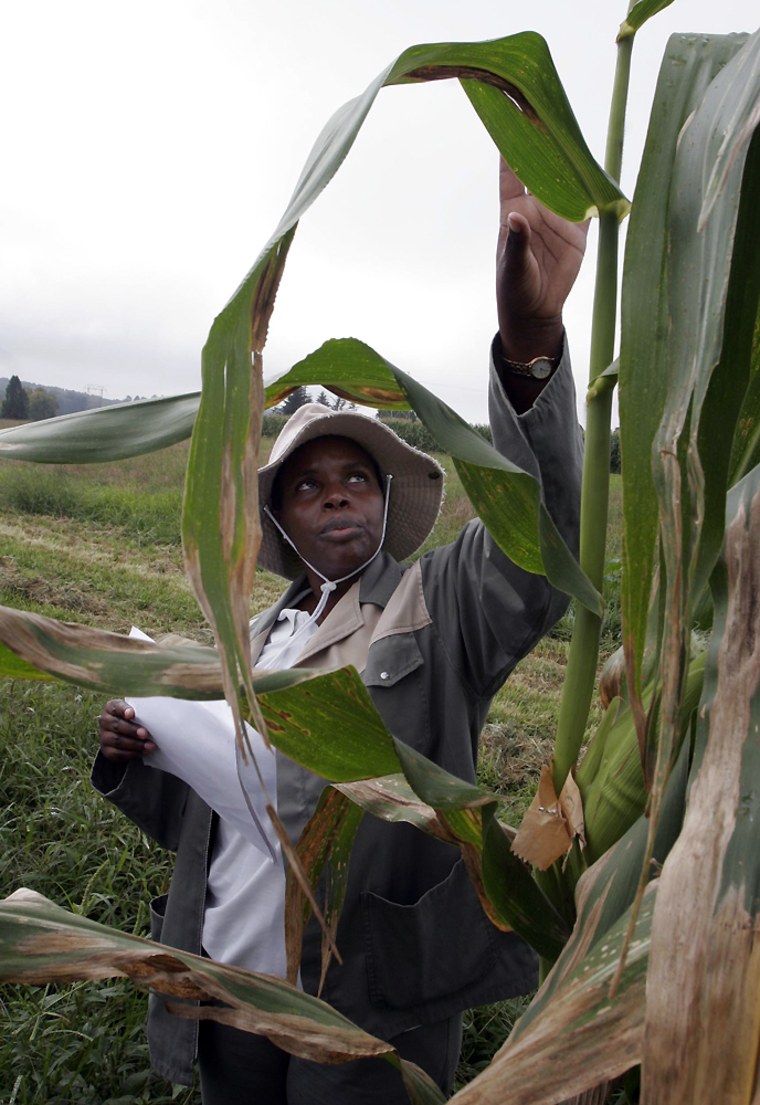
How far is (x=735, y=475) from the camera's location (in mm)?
428

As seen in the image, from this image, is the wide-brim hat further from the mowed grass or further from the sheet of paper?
the mowed grass

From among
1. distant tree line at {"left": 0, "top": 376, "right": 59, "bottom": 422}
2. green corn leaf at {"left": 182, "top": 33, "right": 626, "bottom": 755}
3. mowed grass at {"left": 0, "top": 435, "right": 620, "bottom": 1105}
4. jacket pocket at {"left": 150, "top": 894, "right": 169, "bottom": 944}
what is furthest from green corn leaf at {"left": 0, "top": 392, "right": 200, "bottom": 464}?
distant tree line at {"left": 0, "top": 376, "right": 59, "bottom": 422}

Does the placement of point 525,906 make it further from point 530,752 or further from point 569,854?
point 530,752

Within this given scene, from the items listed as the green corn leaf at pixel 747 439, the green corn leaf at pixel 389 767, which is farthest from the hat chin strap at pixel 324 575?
the green corn leaf at pixel 747 439

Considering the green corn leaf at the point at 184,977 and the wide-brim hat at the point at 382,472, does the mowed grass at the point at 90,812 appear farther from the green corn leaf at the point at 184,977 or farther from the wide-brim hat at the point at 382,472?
the green corn leaf at the point at 184,977

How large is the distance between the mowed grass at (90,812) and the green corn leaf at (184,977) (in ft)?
3.27

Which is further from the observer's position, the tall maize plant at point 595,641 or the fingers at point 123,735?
the fingers at point 123,735

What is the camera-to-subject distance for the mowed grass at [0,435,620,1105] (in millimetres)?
1376

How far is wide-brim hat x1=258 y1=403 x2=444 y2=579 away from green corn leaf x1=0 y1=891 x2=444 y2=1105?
2.00 feet

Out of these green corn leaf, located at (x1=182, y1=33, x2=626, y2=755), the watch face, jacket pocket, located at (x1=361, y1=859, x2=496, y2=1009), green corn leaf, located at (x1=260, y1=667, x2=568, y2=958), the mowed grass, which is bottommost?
Result: the mowed grass

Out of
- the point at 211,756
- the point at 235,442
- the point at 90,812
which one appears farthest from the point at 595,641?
the point at 90,812

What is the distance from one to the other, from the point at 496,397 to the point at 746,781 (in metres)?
0.51

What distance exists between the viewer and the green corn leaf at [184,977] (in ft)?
1.52

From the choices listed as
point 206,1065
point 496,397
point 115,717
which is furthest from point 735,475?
point 206,1065
